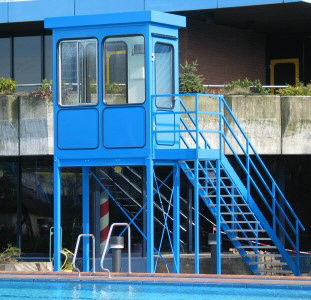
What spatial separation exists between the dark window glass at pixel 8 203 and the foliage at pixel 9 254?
348 millimetres

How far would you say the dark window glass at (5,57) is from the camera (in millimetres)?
28750

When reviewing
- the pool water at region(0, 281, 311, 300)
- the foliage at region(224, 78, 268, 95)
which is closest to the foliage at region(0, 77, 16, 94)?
the foliage at region(224, 78, 268, 95)

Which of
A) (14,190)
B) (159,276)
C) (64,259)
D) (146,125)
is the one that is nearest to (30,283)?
(159,276)

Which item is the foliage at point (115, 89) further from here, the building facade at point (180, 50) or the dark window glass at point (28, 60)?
the dark window glass at point (28, 60)

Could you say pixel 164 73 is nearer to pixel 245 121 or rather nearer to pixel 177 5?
pixel 245 121

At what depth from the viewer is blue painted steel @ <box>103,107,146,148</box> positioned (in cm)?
1955

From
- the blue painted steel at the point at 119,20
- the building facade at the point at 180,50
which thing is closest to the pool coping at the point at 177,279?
the blue painted steel at the point at 119,20

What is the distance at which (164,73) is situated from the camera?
20297 mm

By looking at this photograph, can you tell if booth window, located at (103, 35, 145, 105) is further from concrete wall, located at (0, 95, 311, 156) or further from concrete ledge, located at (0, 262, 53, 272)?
concrete ledge, located at (0, 262, 53, 272)

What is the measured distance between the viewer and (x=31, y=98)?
23.6 meters

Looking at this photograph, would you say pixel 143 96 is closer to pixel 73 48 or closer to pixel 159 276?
pixel 73 48

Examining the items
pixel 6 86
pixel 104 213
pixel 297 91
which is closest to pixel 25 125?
pixel 6 86

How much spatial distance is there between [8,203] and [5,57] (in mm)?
5308

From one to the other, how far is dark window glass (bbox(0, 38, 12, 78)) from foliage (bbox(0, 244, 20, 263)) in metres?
5.93
